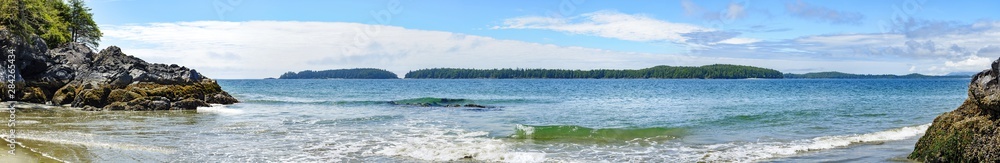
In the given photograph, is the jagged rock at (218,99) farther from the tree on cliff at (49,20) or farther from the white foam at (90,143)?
the white foam at (90,143)

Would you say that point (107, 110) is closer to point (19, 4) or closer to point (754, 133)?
point (19, 4)

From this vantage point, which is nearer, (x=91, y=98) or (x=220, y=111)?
(x=91, y=98)

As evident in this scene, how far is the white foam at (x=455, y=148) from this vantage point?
43.2 ft

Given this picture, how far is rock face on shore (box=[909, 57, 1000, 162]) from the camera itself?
949cm

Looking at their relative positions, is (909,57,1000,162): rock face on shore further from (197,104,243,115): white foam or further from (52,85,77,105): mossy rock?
(52,85,77,105): mossy rock

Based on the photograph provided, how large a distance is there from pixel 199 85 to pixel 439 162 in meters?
30.0

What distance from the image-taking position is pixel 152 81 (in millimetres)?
34406

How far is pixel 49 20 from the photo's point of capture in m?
38.5

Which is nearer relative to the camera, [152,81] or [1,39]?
[1,39]

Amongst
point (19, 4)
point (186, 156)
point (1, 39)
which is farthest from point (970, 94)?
point (19, 4)

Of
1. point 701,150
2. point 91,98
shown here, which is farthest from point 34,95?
point 701,150

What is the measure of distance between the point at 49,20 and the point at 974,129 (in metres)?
44.4

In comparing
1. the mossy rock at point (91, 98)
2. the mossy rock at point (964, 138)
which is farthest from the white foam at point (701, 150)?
the mossy rock at point (91, 98)

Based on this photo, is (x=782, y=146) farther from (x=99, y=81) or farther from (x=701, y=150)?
(x=99, y=81)
